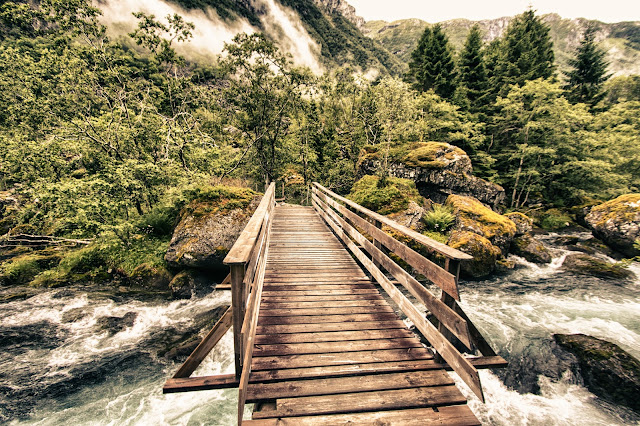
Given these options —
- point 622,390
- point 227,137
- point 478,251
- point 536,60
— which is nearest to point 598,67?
point 536,60

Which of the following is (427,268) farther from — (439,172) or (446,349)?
(439,172)

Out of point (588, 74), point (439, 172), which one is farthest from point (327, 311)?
point (588, 74)

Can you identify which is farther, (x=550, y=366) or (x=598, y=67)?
(x=598, y=67)

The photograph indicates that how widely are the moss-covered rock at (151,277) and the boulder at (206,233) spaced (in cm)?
65

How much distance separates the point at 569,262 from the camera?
38.6 ft

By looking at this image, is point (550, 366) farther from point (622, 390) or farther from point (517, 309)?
point (517, 309)

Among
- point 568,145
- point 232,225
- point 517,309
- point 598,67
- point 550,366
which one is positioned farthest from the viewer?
point 598,67

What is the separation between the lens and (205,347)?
9.22 ft

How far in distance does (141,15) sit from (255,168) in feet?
34.7

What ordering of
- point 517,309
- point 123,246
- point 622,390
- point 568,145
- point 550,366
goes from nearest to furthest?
1. point 622,390
2. point 550,366
3. point 517,309
4. point 123,246
5. point 568,145

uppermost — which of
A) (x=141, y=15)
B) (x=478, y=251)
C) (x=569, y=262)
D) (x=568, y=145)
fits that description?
(x=141, y=15)

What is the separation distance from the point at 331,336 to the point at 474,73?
34005mm

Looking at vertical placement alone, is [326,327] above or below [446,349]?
below

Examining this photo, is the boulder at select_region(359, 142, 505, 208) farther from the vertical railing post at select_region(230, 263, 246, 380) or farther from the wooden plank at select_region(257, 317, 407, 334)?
the vertical railing post at select_region(230, 263, 246, 380)
